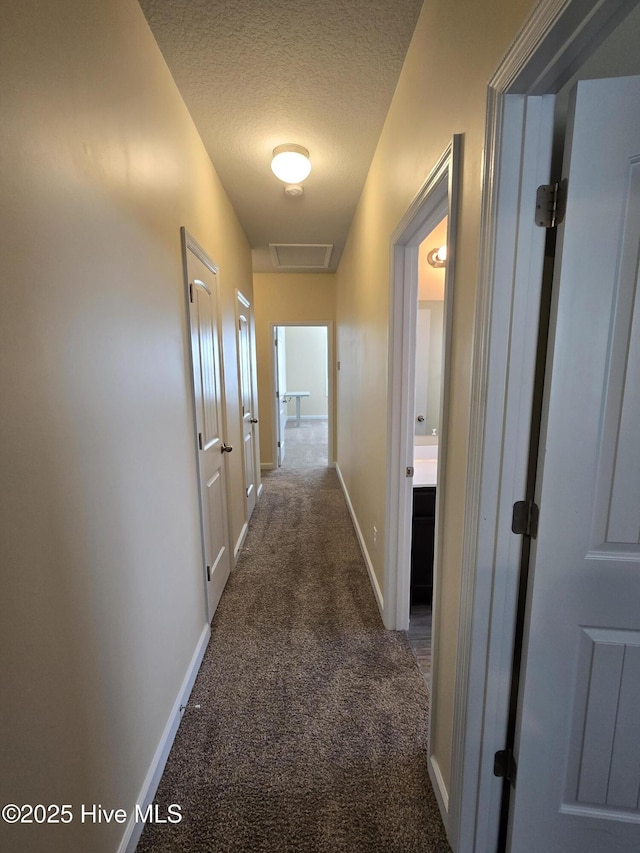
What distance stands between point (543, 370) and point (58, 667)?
131cm

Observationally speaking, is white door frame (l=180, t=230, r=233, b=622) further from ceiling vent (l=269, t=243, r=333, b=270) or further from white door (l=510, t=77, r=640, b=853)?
ceiling vent (l=269, t=243, r=333, b=270)

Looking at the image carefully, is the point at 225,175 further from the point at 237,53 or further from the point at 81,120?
the point at 81,120

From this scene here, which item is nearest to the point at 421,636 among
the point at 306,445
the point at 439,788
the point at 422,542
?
the point at 422,542

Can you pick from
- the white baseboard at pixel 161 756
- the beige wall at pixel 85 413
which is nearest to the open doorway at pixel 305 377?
the white baseboard at pixel 161 756

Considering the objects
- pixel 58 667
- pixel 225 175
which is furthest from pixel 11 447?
pixel 225 175

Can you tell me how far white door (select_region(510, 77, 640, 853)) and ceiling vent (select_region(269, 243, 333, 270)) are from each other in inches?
133

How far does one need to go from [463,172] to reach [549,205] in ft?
1.02

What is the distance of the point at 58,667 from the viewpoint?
812 mm

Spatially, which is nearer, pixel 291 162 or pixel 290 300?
pixel 291 162

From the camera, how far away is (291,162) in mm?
2131

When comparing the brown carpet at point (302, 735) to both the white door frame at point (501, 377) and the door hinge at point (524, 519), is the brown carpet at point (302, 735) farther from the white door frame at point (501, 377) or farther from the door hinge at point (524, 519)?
the door hinge at point (524, 519)

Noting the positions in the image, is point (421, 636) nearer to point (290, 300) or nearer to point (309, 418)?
point (290, 300)

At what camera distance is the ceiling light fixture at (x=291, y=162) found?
2.10m

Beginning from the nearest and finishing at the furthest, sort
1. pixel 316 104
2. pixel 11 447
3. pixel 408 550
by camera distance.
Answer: pixel 11 447 < pixel 316 104 < pixel 408 550
